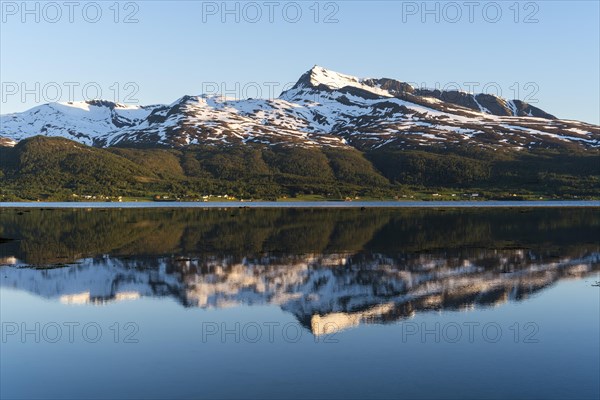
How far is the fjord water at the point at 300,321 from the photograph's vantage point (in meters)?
30.5

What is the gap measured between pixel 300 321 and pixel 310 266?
82.8ft

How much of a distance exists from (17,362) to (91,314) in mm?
12287

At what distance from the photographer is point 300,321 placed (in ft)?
143

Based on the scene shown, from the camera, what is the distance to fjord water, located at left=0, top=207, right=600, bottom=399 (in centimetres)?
3055

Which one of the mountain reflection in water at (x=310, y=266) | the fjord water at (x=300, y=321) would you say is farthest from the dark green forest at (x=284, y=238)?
the fjord water at (x=300, y=321)

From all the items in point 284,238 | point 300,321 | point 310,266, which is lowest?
point 300,321

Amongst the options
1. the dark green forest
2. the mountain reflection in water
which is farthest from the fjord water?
the dark green forest

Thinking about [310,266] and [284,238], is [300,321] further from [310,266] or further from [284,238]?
[284,238]

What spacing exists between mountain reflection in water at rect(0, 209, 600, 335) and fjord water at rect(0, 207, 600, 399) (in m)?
0.32

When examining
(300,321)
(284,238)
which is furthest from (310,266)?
(284,238)

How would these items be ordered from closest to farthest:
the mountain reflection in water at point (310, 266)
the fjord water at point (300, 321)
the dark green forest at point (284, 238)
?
the fjord water at point (300, 321), the mountain reflection in water at point (310, 266), the dark green forest at point (284, 238)

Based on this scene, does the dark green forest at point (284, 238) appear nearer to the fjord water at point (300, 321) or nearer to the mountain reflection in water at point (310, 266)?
the mountain reflection in water at point (310, 266)

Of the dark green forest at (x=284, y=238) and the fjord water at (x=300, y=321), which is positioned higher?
the dark green forest at (x=284, y=238)

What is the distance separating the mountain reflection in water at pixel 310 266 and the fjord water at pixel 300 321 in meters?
0.32
